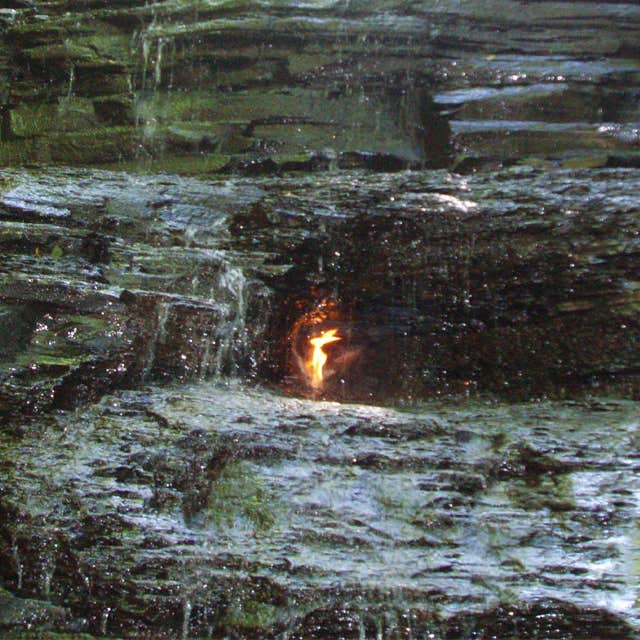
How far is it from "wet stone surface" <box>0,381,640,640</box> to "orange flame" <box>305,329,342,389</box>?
1366 mm

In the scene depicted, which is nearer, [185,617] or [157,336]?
[185,617]

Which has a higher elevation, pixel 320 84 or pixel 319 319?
pixel 320 84

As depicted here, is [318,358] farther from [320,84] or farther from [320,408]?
[320,84]

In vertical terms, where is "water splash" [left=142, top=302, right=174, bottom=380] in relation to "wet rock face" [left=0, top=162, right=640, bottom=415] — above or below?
below

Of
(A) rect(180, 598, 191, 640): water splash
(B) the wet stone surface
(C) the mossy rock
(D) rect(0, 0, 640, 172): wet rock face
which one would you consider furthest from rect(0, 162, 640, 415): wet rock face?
(A) rect(180, 598, 191, 640): water splash

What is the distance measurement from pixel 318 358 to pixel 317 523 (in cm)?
260

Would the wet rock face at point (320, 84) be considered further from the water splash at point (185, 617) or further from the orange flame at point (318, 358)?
the water splash at point (185, 617)

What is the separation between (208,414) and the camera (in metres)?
4.79

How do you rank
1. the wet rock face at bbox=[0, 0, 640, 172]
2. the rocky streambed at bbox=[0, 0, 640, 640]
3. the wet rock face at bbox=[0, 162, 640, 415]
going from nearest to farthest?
1. the rocky streambed at bbox=[0, 0, 640, 640]
2. the wet rock face at bbox=[0, 162, 640, 415]
3. the wet rock face at bbox=[0, 0, 640, 172]

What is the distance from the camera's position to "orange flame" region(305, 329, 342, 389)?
251 inches

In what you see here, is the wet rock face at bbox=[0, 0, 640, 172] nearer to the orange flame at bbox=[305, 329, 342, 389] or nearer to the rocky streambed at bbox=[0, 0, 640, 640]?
the rocky streambed at bbox=[0, 0, 640, 640]

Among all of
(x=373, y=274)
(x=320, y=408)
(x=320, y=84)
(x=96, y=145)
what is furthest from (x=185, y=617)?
(x=320, y=84)

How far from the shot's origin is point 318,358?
253 inches

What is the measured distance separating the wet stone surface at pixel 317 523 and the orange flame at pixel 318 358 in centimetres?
137
